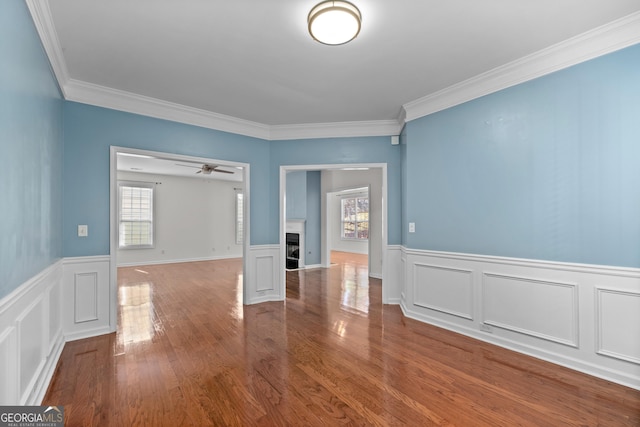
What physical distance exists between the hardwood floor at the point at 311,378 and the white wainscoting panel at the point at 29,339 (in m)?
0.18

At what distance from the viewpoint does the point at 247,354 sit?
106 inches

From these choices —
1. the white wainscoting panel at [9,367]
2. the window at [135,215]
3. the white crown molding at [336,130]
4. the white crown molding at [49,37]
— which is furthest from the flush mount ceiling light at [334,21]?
the window at [135,215]

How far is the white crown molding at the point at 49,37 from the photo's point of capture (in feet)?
6.30

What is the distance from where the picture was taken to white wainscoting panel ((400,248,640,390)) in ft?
7.34

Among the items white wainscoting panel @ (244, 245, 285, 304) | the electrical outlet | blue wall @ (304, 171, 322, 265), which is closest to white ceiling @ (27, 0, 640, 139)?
white wainscoting panel @ (244, 245, 285, 304)

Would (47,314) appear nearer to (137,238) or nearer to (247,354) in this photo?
(247,354)

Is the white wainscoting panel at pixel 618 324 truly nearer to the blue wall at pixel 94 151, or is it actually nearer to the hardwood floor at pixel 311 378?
the hardwood floor at pixel 311 378

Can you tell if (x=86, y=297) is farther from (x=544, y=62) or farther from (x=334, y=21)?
(x=544, y=62)

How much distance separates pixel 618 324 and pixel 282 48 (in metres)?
3.57

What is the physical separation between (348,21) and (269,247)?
3.29m

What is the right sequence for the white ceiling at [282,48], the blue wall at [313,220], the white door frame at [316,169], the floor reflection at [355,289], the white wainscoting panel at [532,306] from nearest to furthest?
1. the white ceiling at [282,48]
2. the white wainscoting panel at [532,306]
3. the floor reflection at [355,289]
4. the white door frame at [316,169]
5. the blue wall at [313,220]

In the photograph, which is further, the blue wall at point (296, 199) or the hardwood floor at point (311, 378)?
the blue wall at point (296, 199)

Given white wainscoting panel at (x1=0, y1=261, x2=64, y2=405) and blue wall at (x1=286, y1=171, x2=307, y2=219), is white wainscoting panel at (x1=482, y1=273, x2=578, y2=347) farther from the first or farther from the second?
blue wall at (x1=286, y1=171, x2=307, y2=219)

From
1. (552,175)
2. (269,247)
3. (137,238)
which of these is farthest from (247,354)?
(137,238)
